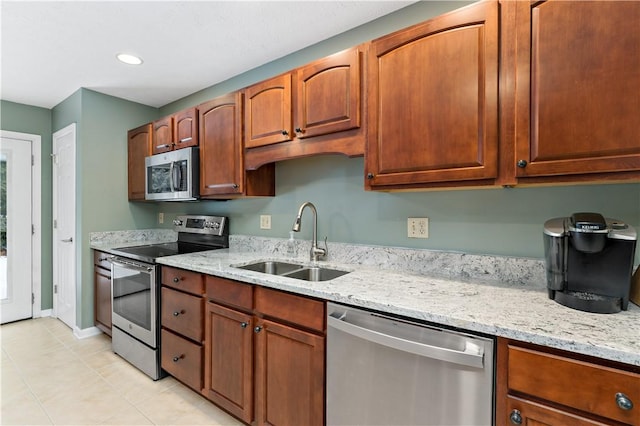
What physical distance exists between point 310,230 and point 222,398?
117 centimetres

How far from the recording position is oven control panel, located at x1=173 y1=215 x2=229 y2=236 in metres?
2.87

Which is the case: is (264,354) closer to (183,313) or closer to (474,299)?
(183,313)

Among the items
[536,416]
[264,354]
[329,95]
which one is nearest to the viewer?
[536,416]

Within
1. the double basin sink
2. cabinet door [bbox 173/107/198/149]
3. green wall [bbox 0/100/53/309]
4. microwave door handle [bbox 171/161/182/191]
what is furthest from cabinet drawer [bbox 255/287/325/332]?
green wall [bbox 0/100/53/309]

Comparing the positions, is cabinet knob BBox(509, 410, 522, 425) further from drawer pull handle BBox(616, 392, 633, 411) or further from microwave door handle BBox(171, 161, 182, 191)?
microwave door handle BBox(171, 161, 182, 191)

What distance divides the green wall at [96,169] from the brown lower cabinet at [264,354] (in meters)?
1.97

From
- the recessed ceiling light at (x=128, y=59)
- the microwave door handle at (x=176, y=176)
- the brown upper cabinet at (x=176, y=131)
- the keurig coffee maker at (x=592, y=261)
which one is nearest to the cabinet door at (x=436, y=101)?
the keurig coffee maker at (x=592, y=261)

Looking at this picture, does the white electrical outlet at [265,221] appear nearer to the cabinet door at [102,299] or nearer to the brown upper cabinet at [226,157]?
the brown upper cabinet at [226,157]

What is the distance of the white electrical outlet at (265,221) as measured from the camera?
102 inches

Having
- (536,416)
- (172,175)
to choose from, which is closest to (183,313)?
(172,175)

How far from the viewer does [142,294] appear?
93.7 inches

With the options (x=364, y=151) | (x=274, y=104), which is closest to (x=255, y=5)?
(x=274, y=104)

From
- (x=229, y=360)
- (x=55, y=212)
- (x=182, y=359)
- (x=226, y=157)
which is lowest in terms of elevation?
(x=182, y=359)

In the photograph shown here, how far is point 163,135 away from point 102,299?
64.9 inches
